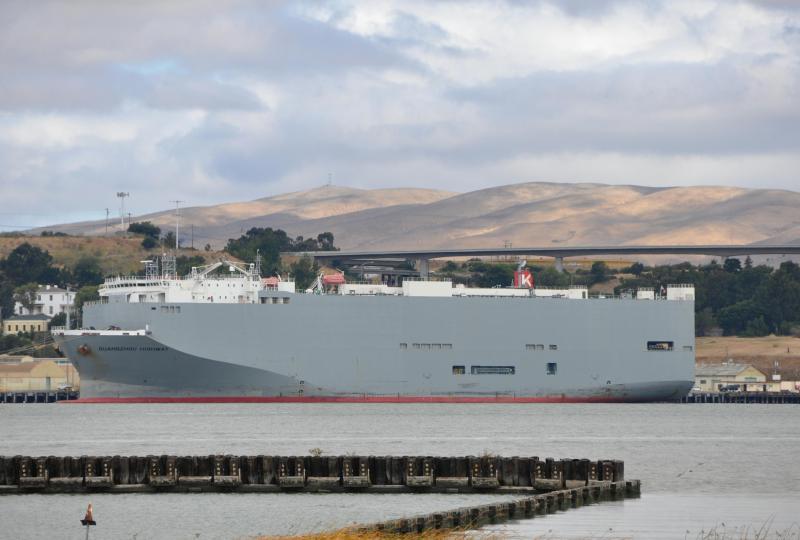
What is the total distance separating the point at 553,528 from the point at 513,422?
3487 centimetres

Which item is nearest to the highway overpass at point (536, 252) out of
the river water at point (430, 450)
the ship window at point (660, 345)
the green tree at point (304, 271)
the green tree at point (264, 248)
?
the green tree at point (304, 271)

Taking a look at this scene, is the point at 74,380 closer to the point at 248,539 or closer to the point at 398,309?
the point at 398,309

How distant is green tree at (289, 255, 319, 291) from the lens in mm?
130125

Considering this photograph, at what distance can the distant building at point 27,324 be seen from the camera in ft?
422

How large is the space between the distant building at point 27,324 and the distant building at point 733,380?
5003cm

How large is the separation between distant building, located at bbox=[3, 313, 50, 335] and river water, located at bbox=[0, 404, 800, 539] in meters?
44.7

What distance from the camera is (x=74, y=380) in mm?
104188

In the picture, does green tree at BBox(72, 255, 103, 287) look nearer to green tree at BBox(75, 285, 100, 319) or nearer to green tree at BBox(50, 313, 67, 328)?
green tree at BBox(50, 313, 67, 328)

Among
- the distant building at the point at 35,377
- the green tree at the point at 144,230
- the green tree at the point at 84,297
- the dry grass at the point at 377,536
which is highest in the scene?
the green tree at the point at 144,230

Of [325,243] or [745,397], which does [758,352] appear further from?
[325,243]

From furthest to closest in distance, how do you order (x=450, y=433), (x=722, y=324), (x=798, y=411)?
(x=722, y=324)
(x=798, y=411)
(x=450, y=433)

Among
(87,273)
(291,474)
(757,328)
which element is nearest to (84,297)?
(87,273)

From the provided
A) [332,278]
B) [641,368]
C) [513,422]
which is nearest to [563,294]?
[641,368]

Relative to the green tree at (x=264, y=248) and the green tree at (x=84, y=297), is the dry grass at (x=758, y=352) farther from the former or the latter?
the green tree at (x=84, y=297)
